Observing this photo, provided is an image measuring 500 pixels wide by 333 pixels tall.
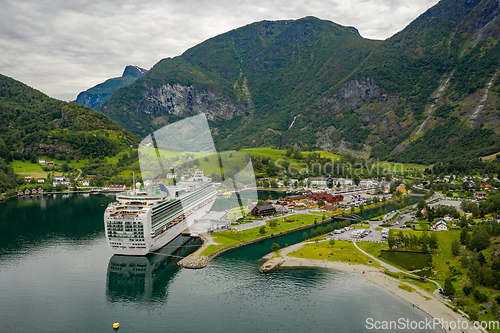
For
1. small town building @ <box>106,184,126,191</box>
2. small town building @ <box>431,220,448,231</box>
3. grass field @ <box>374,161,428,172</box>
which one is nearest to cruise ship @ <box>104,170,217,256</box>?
small town building @ <box>431,220,448,231</box>

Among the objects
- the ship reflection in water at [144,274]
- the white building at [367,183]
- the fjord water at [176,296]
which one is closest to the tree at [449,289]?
the fjord water at [176,296]

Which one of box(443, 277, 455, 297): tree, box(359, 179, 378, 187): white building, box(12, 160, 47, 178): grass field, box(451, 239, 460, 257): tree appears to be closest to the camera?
box(443, 277, 455, 297): tree

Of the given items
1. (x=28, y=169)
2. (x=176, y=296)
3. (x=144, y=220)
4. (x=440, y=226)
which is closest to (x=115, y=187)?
(x=28, y=169)

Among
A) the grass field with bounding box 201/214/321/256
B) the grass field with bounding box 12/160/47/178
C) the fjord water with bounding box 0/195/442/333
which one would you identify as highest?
the grass field with bounding box 12/160/47/178

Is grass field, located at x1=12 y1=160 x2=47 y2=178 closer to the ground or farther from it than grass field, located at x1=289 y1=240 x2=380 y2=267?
farther from it

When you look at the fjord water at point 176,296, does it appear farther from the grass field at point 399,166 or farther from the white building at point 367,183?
the grass field at point 399,166

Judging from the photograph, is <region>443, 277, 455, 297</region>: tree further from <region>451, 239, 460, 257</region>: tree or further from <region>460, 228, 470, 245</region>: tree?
<region>460, 228, 470, 245</region>: tree
